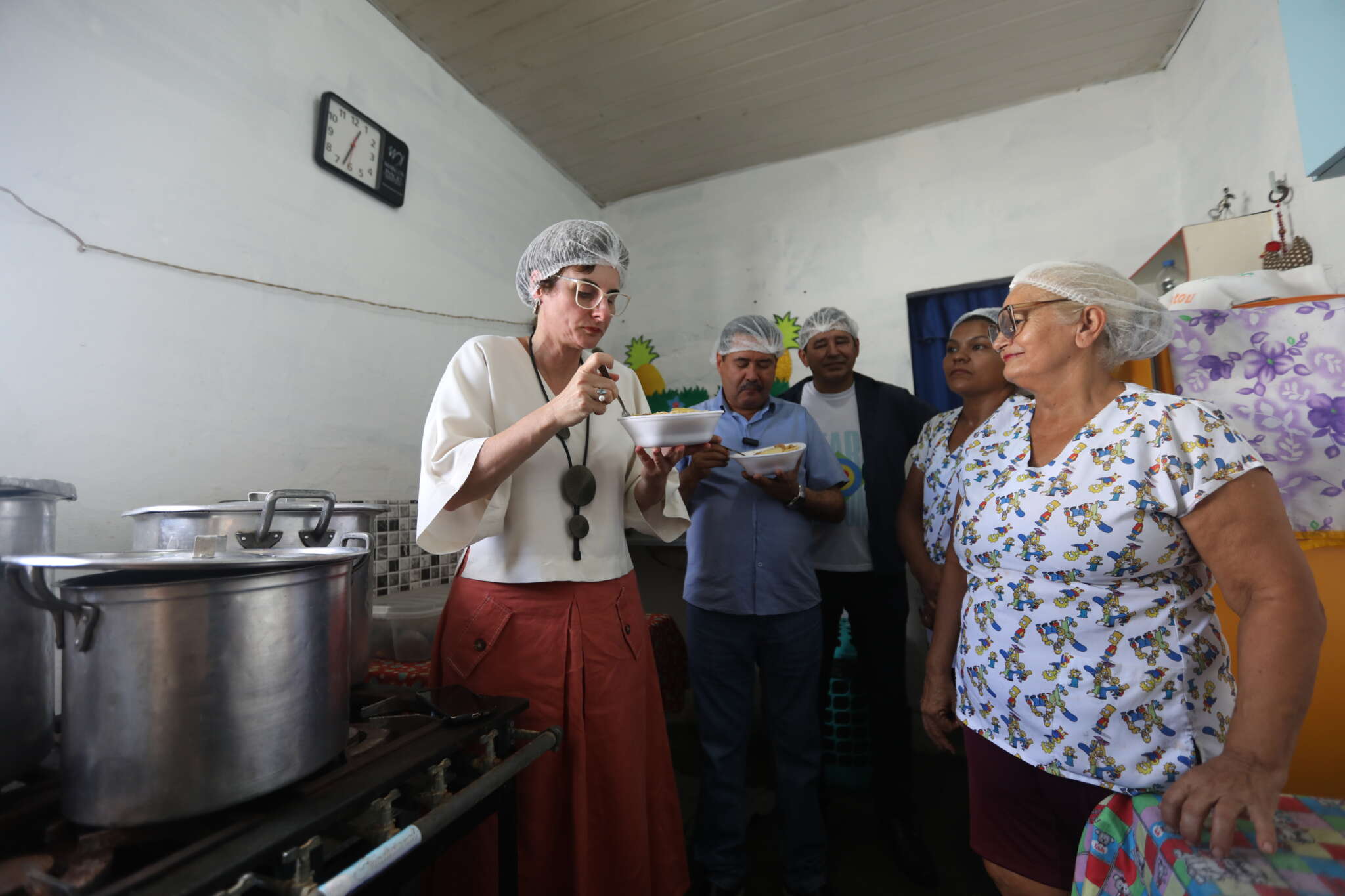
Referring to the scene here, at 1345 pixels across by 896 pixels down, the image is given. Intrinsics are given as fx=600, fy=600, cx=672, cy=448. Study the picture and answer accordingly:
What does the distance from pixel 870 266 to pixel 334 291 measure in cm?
294

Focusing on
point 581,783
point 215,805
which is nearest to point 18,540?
point 215,805

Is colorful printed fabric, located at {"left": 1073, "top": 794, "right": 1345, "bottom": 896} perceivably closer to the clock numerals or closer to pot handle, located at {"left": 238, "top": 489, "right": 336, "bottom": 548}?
pot handle, located at {"left": 238, "top": 489, "right": 336, "bottom": 548}

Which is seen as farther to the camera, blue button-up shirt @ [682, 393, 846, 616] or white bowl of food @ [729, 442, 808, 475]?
blue button-up shirt @ [682, 393, 846, 616]

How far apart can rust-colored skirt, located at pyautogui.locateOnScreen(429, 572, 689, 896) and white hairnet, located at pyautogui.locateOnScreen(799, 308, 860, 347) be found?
1.78 metres

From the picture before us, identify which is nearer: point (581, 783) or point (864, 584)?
point (581, 783)

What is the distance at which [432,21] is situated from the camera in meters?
→ 2.71

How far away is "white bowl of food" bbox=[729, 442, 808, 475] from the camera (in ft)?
6.17

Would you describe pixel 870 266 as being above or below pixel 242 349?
above

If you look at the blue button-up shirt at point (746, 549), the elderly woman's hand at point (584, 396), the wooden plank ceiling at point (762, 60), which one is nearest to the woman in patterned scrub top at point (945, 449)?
the blue button-up shirt at point (746, 549)

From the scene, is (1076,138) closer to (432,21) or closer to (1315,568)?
(1315,568)

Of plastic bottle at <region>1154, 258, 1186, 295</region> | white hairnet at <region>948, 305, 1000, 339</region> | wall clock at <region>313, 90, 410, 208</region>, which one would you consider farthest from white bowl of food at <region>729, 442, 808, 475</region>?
wall clock at <region>313, 90, 410, 208</region>

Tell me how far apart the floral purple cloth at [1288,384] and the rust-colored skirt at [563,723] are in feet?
6.07

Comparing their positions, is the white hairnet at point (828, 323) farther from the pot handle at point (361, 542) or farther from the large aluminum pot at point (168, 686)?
the large aluminum pot at point (168, 686)

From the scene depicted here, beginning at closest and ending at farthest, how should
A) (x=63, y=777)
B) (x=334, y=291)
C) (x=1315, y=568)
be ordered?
(x=63, y=777) < (x=1315, y=568) < (x=334, y=291)
